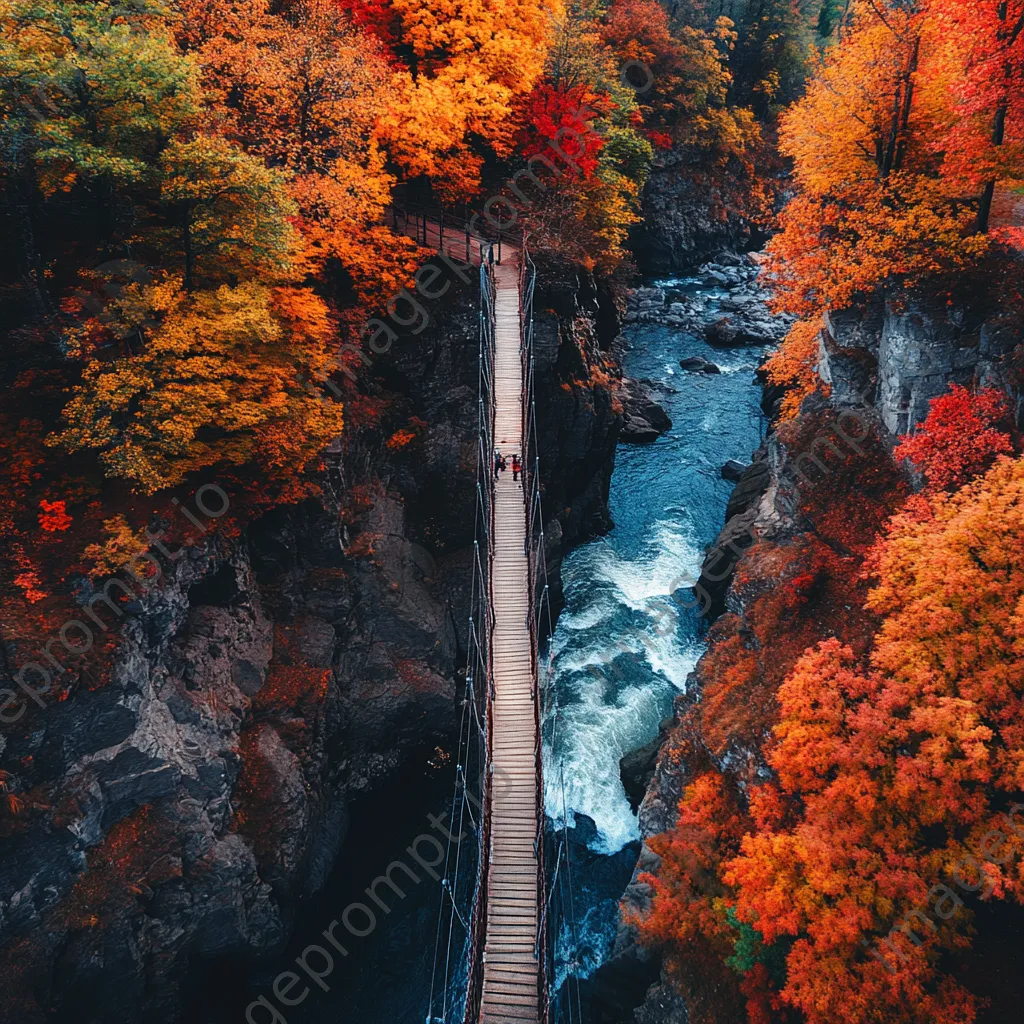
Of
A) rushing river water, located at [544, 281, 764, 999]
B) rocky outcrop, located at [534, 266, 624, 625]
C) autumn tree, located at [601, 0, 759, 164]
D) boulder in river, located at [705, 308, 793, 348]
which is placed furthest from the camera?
autumn tree, located at [601, 0, 759, 164]

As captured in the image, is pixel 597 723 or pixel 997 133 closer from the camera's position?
pixel 997 133

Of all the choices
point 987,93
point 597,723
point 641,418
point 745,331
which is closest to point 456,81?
point 987,93

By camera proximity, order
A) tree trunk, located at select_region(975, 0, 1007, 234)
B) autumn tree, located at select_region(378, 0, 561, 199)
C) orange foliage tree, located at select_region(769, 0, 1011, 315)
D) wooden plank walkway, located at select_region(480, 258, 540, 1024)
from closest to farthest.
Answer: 1. wooden plank walkway, located at select_region(480, 258, 540, 1024)
2. tree trunk, located at select_region(975, 0, 1007, 234)
3. orange foliage tree, located at select_region(769, 0, 1011, 315)
4. autumn tree, located at select_region(378, 0, 561, 199)

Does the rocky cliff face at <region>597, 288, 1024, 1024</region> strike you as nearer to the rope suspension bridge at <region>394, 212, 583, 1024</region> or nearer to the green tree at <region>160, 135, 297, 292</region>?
the rope suspension bridge at <region>394, 212, 583, 1024</region>

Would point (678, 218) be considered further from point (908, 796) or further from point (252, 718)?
point (908, 796)

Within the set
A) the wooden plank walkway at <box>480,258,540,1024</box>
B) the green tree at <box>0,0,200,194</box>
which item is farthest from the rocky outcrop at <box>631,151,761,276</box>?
the green tree at <box>0,0,200,194</box>

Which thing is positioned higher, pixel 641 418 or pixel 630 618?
pixel 641 418

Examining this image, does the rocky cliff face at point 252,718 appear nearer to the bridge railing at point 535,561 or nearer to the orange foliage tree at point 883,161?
the bridge railing at point 535,561
